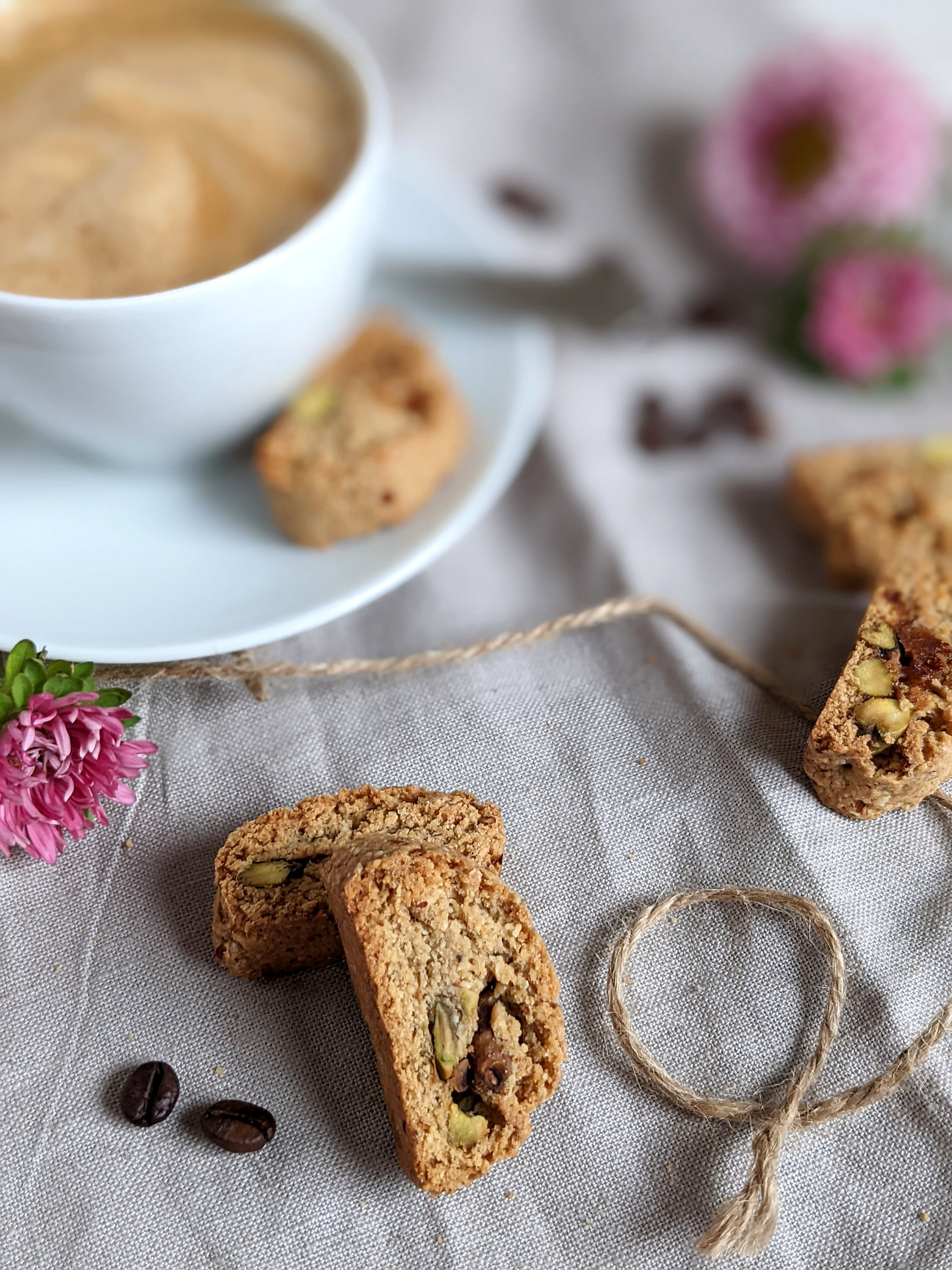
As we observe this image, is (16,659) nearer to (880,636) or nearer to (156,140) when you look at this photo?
(156,140)

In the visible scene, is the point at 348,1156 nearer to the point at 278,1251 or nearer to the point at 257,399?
the point at 278,1251

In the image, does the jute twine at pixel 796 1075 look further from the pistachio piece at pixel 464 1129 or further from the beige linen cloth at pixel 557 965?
the pistachio piece at pixel 464 1129

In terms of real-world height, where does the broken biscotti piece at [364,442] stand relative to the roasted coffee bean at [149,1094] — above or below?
above

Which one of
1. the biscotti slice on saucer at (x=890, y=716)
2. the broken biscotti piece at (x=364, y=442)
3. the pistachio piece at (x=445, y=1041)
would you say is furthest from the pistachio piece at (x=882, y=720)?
the broken biscotti piece at (x=364, y=442)

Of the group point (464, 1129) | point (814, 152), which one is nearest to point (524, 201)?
point (814, 152)

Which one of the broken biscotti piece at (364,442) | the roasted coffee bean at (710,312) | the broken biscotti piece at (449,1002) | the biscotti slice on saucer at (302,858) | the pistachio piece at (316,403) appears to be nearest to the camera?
the broken biscotti piece at (449,1002)

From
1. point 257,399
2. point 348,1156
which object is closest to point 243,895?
point 348,1156
